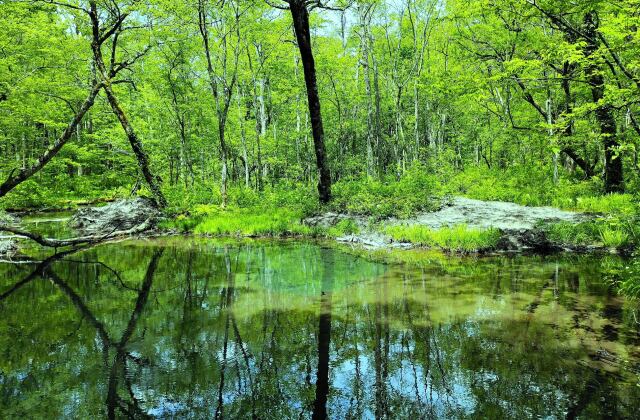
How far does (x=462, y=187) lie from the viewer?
731 inches

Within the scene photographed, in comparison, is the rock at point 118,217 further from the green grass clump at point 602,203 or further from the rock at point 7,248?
the green grass clump at point 602,203

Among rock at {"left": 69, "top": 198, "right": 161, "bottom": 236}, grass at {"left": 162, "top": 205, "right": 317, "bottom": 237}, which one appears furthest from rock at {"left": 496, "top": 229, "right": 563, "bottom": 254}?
rock at {"left": 69, "top": 198, "right": 161, "bottom": 236}

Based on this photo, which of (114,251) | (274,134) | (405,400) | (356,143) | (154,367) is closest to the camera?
(405,400)

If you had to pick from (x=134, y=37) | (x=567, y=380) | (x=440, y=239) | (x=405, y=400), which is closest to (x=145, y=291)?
(x=405, y=400)

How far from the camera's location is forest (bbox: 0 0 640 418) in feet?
13.6

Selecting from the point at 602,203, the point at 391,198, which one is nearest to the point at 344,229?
the point at 391,198

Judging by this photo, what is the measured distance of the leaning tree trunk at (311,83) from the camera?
13.3 m

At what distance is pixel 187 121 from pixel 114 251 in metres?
14.7

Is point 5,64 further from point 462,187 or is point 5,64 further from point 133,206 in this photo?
point 462,187

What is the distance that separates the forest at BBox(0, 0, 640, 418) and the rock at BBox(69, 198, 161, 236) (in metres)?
0.09

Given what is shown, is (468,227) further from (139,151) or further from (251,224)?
(139,151)

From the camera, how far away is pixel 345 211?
47.5 ft

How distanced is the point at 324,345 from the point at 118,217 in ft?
45.4

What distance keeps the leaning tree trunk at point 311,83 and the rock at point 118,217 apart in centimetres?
723
